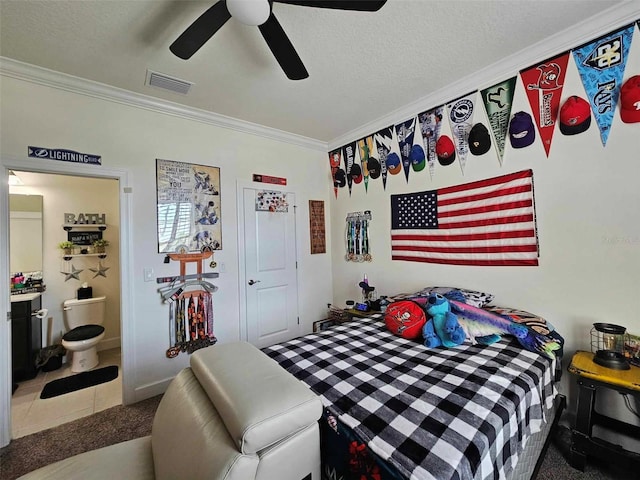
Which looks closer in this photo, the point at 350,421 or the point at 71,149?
the point at 350,421

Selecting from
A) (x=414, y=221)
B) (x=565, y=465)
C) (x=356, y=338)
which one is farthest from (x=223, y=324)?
(x=565, y=465)

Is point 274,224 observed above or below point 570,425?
above

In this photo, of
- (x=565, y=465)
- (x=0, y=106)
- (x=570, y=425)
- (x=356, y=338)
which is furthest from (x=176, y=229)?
(x=570, y=425)

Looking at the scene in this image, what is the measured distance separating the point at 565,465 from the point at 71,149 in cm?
426

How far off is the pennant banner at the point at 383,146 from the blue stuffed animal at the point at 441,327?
161 centimetres

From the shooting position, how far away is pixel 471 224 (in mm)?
2365

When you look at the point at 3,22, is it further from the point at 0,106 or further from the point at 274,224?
the point at 274,224

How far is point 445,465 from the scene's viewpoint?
2.81 feet

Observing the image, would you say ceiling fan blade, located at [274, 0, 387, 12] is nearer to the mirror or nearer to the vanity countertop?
the vanity countertop

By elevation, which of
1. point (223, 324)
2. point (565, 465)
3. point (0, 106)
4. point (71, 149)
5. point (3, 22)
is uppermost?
point (3, 22)

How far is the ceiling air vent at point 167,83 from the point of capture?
2141 millimetres

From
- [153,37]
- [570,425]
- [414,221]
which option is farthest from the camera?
[414,221]

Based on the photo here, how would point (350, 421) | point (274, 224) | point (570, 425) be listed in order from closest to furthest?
point (350, 421) < point (570, 425) < point (274, 224)

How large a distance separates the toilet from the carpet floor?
3.47ft
